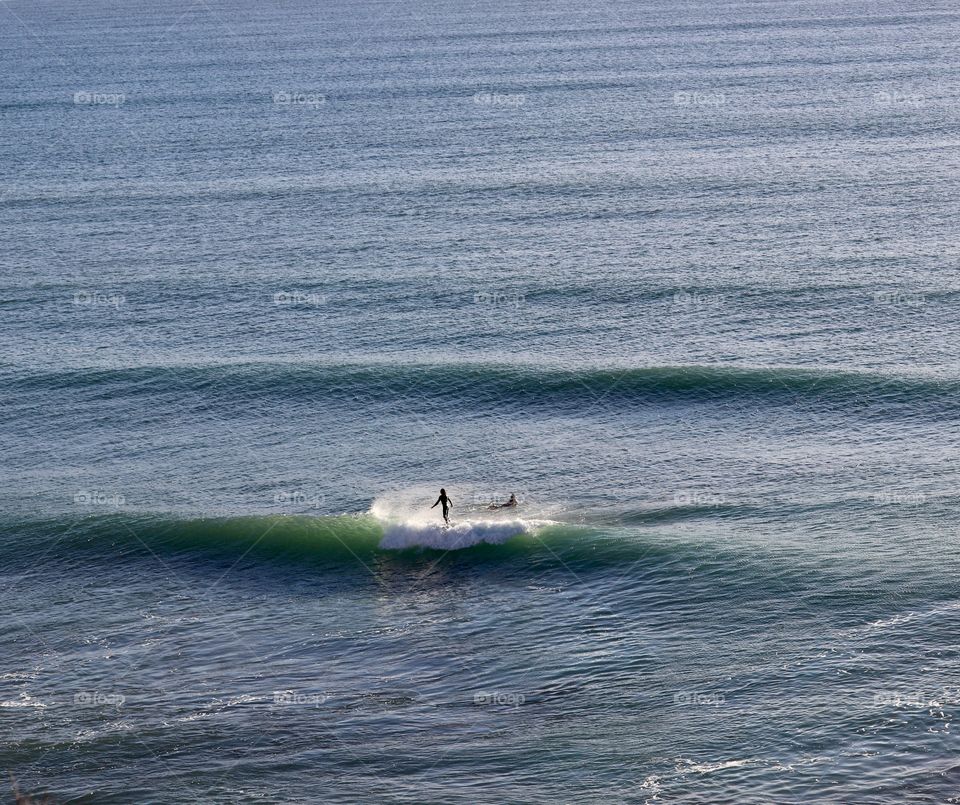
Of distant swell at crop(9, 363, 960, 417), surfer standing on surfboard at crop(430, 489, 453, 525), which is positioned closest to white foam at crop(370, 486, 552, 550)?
surfer standing on surfboard at crop(430, 489, 453, 525)

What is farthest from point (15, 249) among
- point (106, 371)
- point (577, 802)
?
point (577, 802)

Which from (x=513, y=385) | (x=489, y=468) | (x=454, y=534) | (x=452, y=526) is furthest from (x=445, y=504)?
(x=513, y=385)

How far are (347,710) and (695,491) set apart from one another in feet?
75.9

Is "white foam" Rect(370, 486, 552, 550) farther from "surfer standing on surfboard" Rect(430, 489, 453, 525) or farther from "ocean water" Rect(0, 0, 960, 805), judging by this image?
"surfer standing on surfboard" Rect(430, 489, 453, 525)

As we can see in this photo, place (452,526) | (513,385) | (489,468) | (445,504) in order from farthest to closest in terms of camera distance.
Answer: (513,385) < (489,468) < (452,526) < (445,504)

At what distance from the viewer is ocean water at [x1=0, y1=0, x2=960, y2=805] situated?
4500 centimetres

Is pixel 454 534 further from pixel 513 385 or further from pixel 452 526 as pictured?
pixel 513 385

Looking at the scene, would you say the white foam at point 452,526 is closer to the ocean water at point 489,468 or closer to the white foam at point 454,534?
the white foam at point 454,534

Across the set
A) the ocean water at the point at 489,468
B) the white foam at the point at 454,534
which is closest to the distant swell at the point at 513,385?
the ocean water at the point at 489,468

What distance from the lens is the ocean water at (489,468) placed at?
45.0 metres

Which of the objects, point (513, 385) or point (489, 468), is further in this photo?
point (513, 385)

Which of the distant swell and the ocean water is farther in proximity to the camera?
the distant swell

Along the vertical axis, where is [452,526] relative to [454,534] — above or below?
above

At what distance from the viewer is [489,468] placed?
217 ft
